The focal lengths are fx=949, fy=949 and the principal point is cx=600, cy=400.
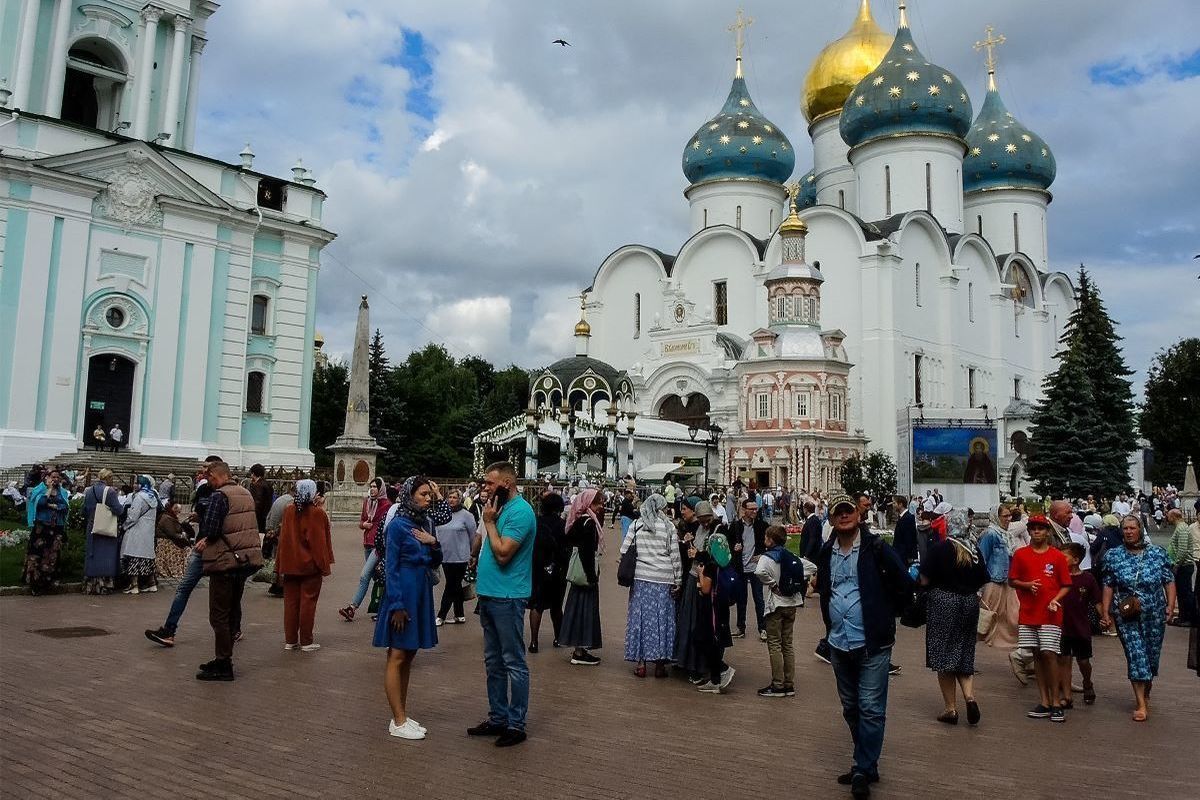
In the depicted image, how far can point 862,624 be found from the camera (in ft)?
18.5

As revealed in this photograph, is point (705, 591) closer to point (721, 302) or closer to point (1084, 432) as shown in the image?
point (1084, 432)

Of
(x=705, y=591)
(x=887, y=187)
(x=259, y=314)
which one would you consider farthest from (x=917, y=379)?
(x=705, y=591)

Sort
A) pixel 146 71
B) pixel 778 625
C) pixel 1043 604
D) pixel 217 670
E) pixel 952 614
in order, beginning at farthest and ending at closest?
pixel 146 71 → pixel 778 625 → pixel 217 670 → pixel 1043 604 → pixel 952 614

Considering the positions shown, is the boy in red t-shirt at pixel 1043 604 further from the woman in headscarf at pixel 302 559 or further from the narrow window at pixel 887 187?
the narrow window at pixel 887 187

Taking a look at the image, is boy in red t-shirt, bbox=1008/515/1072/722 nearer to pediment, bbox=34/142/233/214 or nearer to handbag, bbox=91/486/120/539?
handbag, bbox=91/486/120/539

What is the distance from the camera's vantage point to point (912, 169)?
4975 cm

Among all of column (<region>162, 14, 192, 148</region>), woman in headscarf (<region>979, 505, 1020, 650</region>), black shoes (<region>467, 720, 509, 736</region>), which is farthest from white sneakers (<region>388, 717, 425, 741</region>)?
column (<region>162, 14, 192, 148</region>)

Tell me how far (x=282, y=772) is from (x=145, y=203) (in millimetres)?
27840

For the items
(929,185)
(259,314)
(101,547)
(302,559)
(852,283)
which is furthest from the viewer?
(929,185)

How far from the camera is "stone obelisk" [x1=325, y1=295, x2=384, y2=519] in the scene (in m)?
24.8

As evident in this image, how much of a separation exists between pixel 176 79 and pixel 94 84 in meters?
3.47

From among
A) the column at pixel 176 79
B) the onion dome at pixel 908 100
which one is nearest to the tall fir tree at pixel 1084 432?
the onion dome at pixel 908 100

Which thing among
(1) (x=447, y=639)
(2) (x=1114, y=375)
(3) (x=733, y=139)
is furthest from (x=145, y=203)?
(2) (x=1114, y=375)

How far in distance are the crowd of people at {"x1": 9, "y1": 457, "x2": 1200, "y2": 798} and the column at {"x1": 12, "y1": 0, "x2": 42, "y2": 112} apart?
23.4m
